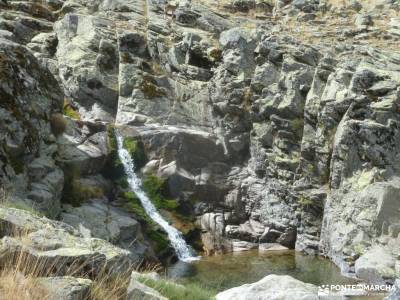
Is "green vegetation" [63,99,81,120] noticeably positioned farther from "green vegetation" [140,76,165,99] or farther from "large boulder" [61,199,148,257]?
"large boulder" [61,199,148,257]

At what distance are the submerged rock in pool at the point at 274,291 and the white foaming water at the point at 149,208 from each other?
1754 centimetres

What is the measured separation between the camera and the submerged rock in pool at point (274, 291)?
9.81 meters

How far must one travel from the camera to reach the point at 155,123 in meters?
34.6

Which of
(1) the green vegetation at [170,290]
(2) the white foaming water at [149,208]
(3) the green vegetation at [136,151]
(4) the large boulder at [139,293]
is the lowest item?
(2) the white foaming water at [149,208]

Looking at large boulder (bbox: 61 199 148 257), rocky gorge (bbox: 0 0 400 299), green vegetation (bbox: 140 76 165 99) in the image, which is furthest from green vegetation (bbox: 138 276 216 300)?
green vegetation (bbox: 140 76 165 99)

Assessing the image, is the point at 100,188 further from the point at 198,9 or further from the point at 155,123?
the point at 198,9

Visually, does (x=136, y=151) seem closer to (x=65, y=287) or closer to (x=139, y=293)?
(x=139, y=293)

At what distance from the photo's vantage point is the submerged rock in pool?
32.2 ft

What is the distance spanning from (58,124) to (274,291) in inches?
823

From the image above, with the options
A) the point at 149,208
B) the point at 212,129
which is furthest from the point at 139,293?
the point at 212,129

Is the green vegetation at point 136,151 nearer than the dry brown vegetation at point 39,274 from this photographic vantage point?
No

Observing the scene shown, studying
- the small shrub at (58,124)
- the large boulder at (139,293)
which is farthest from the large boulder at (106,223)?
the large boulder at (139,293)

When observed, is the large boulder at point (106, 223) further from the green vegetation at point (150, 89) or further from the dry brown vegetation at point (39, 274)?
the dry brown vegetation at point (39, 274)

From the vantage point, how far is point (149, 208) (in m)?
30.3
